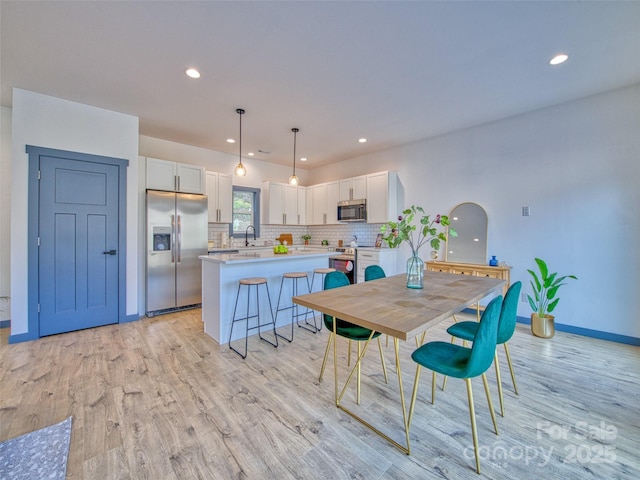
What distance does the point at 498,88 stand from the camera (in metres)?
2.99

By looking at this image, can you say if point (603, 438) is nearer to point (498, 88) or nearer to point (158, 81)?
point (498, 88)

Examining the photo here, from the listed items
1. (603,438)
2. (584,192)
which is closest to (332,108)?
(584,192)

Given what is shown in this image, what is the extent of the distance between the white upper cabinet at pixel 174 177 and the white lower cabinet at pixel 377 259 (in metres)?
3.09

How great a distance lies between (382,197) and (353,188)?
0.75 metres

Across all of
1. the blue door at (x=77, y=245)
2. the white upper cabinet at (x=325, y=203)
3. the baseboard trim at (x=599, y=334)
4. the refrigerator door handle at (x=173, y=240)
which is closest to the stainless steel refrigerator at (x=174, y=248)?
the refrigerator door handle at (x=173, y=240)

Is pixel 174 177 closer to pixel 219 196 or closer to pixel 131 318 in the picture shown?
pixel 219 196

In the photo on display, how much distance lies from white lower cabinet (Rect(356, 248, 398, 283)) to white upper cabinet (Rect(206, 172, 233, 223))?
2695 mm

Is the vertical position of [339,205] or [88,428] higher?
[339,205]

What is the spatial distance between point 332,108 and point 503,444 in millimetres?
3621

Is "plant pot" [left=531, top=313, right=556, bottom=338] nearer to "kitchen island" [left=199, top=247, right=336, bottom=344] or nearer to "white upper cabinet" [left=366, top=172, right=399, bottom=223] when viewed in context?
"white upper cabinet" [left=366, top=172, right=399, bottom=223]

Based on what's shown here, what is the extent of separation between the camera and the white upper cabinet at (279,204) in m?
5.88

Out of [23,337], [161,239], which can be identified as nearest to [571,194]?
[161,239]

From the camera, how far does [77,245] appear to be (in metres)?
3.38

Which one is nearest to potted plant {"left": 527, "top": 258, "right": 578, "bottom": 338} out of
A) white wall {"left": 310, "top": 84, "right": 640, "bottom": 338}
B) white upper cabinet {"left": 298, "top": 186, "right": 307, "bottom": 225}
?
white wall {"left": 310, "top": 84, "right": 640, "bottom": 338}
